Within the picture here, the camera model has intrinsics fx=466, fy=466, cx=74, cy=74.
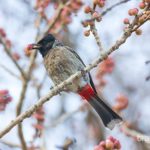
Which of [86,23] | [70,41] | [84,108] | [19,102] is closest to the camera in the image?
[86,23]

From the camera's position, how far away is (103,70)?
5.58 meters

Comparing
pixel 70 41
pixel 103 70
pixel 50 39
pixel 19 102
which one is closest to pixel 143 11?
pixel 19 102

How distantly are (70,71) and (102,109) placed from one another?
57cm

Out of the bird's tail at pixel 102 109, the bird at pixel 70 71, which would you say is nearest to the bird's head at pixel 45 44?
the bird at pixel 70 71

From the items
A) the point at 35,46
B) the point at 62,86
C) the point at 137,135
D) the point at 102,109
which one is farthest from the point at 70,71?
the point at 62,86

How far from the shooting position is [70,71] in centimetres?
433

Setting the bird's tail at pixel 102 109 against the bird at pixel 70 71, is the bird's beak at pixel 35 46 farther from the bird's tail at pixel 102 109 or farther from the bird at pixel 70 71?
the bird's tail at pixel 102 109

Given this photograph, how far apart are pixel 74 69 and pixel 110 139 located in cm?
188

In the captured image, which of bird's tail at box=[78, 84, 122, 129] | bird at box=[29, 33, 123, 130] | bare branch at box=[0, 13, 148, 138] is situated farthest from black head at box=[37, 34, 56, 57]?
bare branch at box=[0, 13, 148, 138]

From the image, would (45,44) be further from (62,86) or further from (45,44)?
(62,86)

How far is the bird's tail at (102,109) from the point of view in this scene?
3.72 m

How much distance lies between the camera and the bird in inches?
152

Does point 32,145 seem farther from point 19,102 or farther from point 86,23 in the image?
point 86,23

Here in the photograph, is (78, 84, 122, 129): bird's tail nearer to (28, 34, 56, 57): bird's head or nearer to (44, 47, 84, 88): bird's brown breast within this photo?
(44, 47, 84, 88): bird's brown breast
